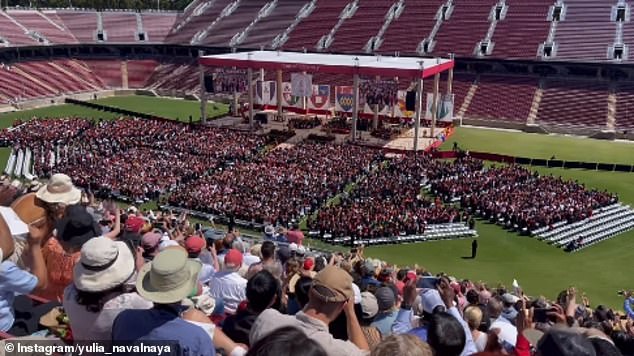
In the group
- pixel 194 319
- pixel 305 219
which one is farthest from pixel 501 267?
pixel 194 319

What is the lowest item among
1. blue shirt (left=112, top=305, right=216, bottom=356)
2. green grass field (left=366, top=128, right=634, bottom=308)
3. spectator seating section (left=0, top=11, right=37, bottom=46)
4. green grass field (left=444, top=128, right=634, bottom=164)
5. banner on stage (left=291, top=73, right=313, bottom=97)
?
green grass field (left=366, top=128, right=634, bottom=308)

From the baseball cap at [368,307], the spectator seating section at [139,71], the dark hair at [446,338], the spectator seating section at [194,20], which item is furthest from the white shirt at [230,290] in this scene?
the spectator seating section at [194,20]

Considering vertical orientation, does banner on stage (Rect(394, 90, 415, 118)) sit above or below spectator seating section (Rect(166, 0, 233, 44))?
→ below

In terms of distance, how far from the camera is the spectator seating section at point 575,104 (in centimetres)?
4809

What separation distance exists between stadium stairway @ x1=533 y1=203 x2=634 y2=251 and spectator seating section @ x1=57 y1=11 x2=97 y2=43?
206ft

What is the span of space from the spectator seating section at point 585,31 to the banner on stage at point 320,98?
24044 mm

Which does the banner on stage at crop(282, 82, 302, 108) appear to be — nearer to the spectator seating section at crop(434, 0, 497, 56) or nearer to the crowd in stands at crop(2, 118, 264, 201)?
the crowd in stands at crop(2, 118, 264, 201)

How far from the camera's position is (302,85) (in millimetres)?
44125

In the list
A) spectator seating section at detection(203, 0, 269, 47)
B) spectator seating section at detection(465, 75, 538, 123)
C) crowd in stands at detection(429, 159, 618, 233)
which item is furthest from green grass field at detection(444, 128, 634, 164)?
spectator seating section at detection(203, 0, 269, 47)

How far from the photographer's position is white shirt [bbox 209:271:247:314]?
25.6ft

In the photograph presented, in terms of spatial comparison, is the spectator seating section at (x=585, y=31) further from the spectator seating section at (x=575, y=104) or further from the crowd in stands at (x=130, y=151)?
the crowd in stands at (x=130, y=151)

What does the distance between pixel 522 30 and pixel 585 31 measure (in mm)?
5937

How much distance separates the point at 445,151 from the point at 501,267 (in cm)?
1721

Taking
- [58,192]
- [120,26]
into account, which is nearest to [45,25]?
[120,26]
